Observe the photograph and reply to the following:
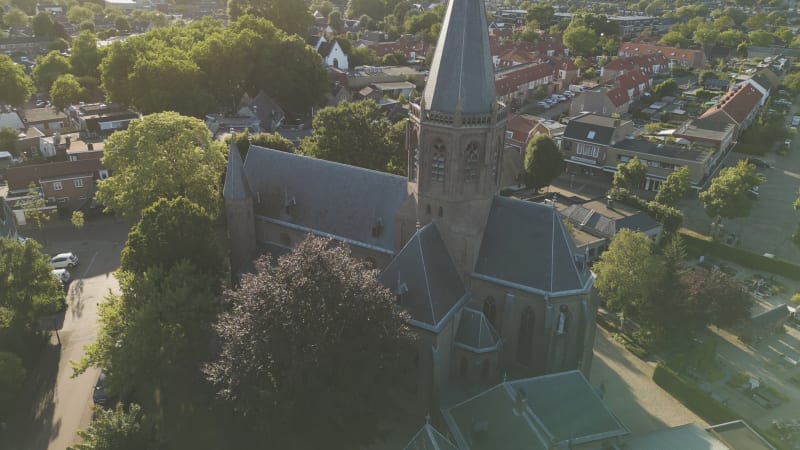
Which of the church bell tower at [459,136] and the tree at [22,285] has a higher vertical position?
the church bell tower at [459,136]

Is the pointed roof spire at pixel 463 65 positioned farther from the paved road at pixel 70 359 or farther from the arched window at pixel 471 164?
the paved road at pixel 70 359

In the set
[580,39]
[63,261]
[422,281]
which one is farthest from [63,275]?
[580,39]

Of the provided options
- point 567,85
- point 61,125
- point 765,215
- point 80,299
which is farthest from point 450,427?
point 567,85

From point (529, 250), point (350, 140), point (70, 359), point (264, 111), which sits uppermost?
point (350, 140)

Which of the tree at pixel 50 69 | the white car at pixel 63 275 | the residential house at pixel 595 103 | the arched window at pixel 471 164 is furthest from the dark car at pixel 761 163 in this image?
the tree at pixel 50 69

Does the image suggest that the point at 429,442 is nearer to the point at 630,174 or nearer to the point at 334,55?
the point at 630,174

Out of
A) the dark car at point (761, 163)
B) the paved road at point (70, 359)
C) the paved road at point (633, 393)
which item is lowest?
the paved road at point (633, 393)
